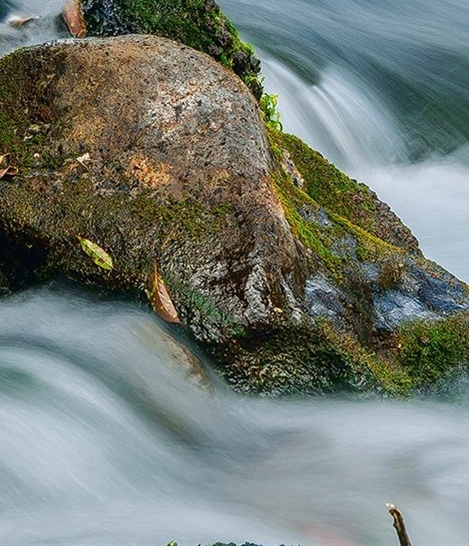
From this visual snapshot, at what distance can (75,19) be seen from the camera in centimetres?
739

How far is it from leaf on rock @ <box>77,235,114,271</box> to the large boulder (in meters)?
0.03

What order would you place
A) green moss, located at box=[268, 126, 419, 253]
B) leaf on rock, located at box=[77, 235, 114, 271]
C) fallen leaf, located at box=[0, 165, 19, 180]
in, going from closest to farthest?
leaf on rock, located at box=[77, 235, 114, 271] < fallen leaf, located at box=[0, 165, 19, 180] < green moss, located at box=[268, 126, 419, 253]

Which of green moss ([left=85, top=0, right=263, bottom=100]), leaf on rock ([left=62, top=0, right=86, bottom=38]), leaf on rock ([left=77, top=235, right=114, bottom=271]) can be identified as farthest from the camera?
leaf on rock ([left=62, top=0, right=86, bottom=38])

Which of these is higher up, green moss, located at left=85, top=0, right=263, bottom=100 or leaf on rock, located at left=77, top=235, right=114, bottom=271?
green moss, located at left=85, top=0, right=263, bottom=100

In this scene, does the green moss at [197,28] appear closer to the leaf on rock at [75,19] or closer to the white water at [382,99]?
the leaf on rock at [75,19]

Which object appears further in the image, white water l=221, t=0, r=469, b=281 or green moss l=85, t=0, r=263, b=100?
white water l=221, t=0, r=469, b=281

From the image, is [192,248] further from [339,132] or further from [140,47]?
[339,132]

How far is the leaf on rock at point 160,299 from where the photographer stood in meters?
4.41

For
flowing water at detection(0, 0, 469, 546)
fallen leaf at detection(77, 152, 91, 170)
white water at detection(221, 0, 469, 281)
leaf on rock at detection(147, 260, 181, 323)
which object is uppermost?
fallen leaf at detection(77, 152, 91, 170)

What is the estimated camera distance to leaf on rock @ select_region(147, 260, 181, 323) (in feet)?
14.5

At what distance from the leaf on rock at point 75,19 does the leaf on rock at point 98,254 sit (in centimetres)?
318

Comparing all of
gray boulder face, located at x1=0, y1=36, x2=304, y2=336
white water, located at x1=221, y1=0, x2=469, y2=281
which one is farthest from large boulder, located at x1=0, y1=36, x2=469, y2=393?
white water, located at x1=221, y1=0, x2=469, y2=281

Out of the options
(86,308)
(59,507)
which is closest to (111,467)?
(59,507)

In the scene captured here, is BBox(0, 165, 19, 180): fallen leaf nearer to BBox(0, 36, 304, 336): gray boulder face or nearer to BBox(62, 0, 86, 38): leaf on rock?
BBox(0, 36, 304, 336): gray boulder face
